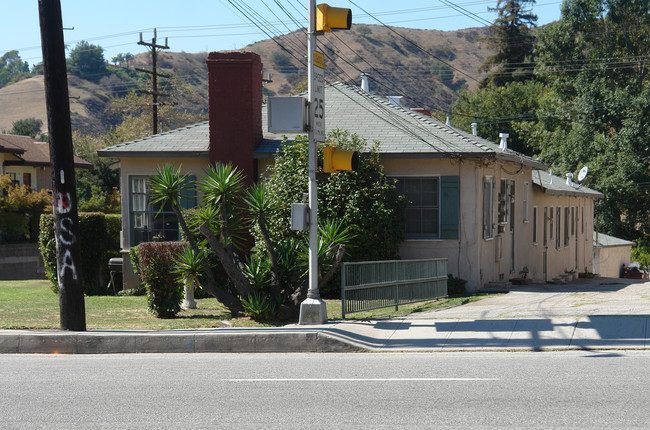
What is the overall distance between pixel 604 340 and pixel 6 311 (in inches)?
456

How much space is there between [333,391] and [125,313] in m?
9.04

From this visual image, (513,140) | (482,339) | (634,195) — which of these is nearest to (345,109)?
(482,339)

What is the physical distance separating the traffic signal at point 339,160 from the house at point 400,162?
22.5 feet

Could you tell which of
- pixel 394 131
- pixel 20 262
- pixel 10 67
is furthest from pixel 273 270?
pixel 10 67

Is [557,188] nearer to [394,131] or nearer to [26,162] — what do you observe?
[394,131]

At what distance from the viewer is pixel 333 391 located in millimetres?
8117

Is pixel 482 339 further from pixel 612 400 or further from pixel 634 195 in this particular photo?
pixel 634 195

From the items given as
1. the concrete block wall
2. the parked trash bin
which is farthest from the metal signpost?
the concrete block wall

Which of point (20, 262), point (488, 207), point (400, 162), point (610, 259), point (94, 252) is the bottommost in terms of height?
point (610, 259)

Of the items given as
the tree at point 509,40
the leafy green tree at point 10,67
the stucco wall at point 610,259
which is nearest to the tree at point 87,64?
the leafy green tree at point 10,67

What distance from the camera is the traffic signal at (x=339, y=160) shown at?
12422mm

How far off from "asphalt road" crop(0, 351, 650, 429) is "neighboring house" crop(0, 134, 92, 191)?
3714 centimetres

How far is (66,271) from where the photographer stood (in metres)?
12.2

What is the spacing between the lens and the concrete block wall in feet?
126
